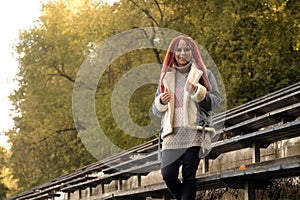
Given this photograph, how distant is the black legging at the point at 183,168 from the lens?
7.90 metres

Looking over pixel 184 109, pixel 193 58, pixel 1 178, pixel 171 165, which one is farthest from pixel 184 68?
pixel 1 178

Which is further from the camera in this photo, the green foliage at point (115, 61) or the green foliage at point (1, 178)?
the green foliage at point (1, 178)

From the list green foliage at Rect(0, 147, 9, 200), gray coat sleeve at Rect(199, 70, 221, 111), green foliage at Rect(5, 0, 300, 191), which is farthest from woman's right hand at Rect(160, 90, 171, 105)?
green foliage at Rect(0, 147, 9, 200)

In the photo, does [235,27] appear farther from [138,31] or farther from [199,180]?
[199,180]

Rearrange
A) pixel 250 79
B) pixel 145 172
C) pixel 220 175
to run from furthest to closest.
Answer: pixel 250 79, pixel 145 172, pixel 220 175

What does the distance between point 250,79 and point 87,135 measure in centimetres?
1051

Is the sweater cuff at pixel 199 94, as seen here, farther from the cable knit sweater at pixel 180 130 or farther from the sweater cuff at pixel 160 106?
the sweater cuff at pixel 160 106

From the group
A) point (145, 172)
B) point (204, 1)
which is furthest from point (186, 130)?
point (204, 1)

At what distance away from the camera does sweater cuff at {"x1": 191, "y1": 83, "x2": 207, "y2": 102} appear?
7832mm

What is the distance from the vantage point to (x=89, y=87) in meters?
37.7

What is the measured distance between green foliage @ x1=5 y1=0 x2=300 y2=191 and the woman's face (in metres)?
19.1

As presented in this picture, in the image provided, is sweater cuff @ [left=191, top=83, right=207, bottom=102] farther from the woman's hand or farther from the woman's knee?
the woman's knee

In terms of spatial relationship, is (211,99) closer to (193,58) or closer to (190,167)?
(193,58)

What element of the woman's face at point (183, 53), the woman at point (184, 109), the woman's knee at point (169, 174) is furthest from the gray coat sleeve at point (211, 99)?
the woman's knee at point (169, 174)
